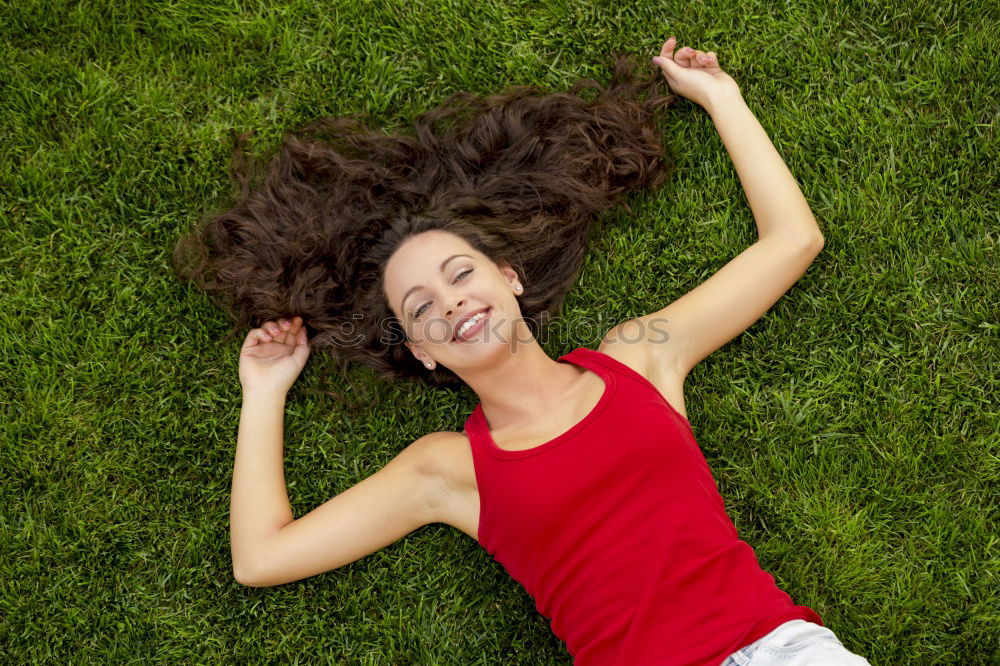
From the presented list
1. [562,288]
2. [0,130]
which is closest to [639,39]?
[562,288]

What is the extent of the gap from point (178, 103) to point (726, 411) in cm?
287

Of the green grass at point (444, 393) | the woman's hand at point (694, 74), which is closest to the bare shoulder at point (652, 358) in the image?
the green grass at point (444, 393)

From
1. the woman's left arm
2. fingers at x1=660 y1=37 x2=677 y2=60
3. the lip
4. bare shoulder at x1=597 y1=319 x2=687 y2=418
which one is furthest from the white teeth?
fingers at x1=660 y1=37 x2=677 y2=60

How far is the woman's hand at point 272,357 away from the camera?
10.8ft

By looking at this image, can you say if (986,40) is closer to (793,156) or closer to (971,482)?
(793,156)

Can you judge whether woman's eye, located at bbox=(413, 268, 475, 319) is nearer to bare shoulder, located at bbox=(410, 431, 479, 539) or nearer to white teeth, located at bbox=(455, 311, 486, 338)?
white teeth, located at bbox=(455, 311, 486, 338)

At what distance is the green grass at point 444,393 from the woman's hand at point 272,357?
149mm

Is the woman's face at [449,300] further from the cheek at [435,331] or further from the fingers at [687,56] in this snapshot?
the fingers at [687,56]

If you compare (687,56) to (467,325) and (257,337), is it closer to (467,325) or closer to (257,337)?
(467,325)

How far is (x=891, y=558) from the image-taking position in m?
3.25

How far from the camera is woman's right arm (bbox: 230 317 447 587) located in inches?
118

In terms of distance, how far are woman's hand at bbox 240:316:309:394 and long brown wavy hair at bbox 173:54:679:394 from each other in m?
0.06

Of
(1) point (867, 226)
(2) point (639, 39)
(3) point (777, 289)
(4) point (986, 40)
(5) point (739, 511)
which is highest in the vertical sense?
(4) point (986, 40)

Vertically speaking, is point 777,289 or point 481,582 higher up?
point 777,289
